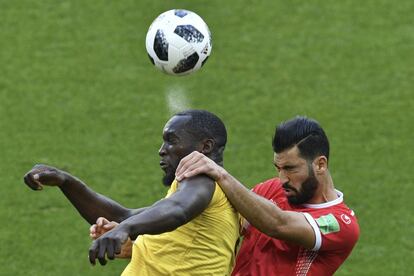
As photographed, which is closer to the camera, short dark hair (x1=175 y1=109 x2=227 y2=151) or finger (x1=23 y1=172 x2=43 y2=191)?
short dark hair (x1=175 y1=109 x2=227 y2=151)

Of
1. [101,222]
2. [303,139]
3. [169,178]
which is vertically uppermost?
[303,139]

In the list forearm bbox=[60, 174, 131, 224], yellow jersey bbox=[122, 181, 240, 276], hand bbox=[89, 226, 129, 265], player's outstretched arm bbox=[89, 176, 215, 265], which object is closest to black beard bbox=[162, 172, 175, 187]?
yellow jersey bbox=[122, 181, 240, 276]

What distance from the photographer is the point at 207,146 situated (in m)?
8.04

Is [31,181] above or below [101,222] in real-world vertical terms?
above

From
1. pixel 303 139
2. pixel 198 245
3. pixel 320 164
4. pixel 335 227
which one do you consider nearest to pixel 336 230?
pixel 335 227

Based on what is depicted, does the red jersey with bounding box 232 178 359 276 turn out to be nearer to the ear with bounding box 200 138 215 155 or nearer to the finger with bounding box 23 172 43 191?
the ear with bounding box 200 138 215 155

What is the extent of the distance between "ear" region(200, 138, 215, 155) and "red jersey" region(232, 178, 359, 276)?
30.2 inches

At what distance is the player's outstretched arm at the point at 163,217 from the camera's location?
6586 mm

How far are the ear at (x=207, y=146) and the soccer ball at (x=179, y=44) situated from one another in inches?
62.9

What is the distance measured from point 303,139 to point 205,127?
746 mm

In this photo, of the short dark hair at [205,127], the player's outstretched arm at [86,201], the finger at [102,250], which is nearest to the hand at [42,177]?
the player's outstretched arm at [86,201]

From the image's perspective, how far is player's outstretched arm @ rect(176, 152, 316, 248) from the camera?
7.59 m

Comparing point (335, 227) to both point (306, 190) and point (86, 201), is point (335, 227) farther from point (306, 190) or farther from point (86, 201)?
point (86, 201)

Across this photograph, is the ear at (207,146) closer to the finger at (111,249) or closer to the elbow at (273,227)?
the elbow at (273,227)
